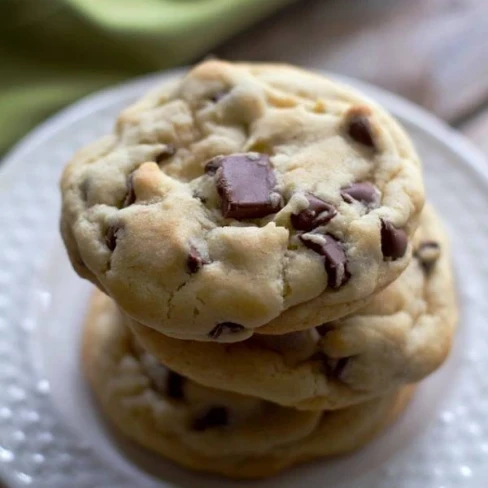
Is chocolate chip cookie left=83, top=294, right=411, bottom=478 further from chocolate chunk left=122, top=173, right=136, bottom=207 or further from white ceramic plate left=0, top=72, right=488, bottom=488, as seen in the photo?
chocolate chunk left=122, top=173, right=136, bottom=207

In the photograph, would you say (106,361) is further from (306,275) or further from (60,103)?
(60,103)

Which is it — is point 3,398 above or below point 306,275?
below

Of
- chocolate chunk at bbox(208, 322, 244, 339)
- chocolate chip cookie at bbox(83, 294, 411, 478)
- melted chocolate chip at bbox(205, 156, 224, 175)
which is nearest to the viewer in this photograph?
chocolate chunk at bbox(208, 322, 244, 339)

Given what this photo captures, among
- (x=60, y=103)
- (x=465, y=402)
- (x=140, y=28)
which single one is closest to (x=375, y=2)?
(x=140, y=28)

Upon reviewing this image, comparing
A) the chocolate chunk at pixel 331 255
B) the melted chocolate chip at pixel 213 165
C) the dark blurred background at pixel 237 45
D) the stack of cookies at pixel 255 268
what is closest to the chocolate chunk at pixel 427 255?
the stack of cookies at pixel 255 268

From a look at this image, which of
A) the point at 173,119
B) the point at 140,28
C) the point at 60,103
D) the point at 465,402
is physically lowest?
the point at 465,402

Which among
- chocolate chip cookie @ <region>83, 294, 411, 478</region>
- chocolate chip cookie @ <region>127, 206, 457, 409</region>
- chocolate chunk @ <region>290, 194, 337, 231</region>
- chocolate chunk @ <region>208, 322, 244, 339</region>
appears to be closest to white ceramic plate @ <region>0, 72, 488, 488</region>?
chocolate chip cookie @ <region>83, 294, 411, 478</region>

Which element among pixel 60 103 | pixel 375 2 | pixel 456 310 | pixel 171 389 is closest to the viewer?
pixel 171 389
